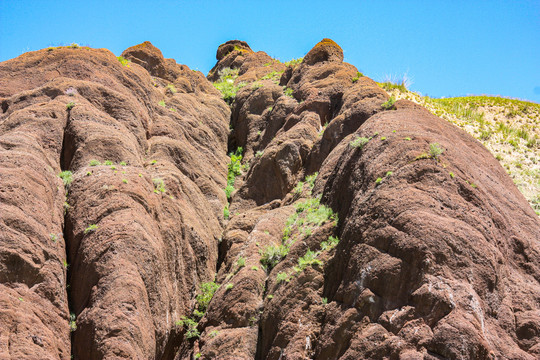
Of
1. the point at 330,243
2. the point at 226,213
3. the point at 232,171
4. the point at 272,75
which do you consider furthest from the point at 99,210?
the point at 272,75

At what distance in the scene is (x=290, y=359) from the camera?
43.6 ft

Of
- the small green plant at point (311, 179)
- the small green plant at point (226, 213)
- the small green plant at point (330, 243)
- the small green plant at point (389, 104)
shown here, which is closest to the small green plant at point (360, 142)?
the small green plant at point (330, 243)

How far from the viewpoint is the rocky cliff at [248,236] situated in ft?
40.2

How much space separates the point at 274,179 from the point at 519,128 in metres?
15.6

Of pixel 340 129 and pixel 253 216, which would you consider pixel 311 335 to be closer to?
pixel 253 216

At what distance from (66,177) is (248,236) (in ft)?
20.6

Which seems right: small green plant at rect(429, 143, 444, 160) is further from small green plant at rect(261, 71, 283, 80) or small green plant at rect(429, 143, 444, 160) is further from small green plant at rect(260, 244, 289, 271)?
small green plant at rect(261, 71, 283, 80)

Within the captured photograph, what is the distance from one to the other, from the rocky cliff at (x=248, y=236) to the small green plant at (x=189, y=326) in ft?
0.14

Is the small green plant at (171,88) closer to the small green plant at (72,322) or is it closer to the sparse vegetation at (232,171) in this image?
the sparse vegetation at (232,171)

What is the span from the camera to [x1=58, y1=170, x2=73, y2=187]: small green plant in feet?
52.5

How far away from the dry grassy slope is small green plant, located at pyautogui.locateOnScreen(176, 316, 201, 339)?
46.6 ft

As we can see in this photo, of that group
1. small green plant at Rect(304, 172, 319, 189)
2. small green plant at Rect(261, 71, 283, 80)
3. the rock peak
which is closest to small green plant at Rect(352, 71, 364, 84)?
the rock peak

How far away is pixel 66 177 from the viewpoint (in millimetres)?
16188

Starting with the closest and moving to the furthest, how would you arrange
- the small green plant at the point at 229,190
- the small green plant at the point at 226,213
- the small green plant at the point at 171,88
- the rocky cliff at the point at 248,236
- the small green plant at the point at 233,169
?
the rocky cliff at the point at 248,236 → the small green plant at the point at 226,213 → the small green plant at the point at 229,190 → the small green plant at the point at 233,169 → the small green plant at the point at 171,88
